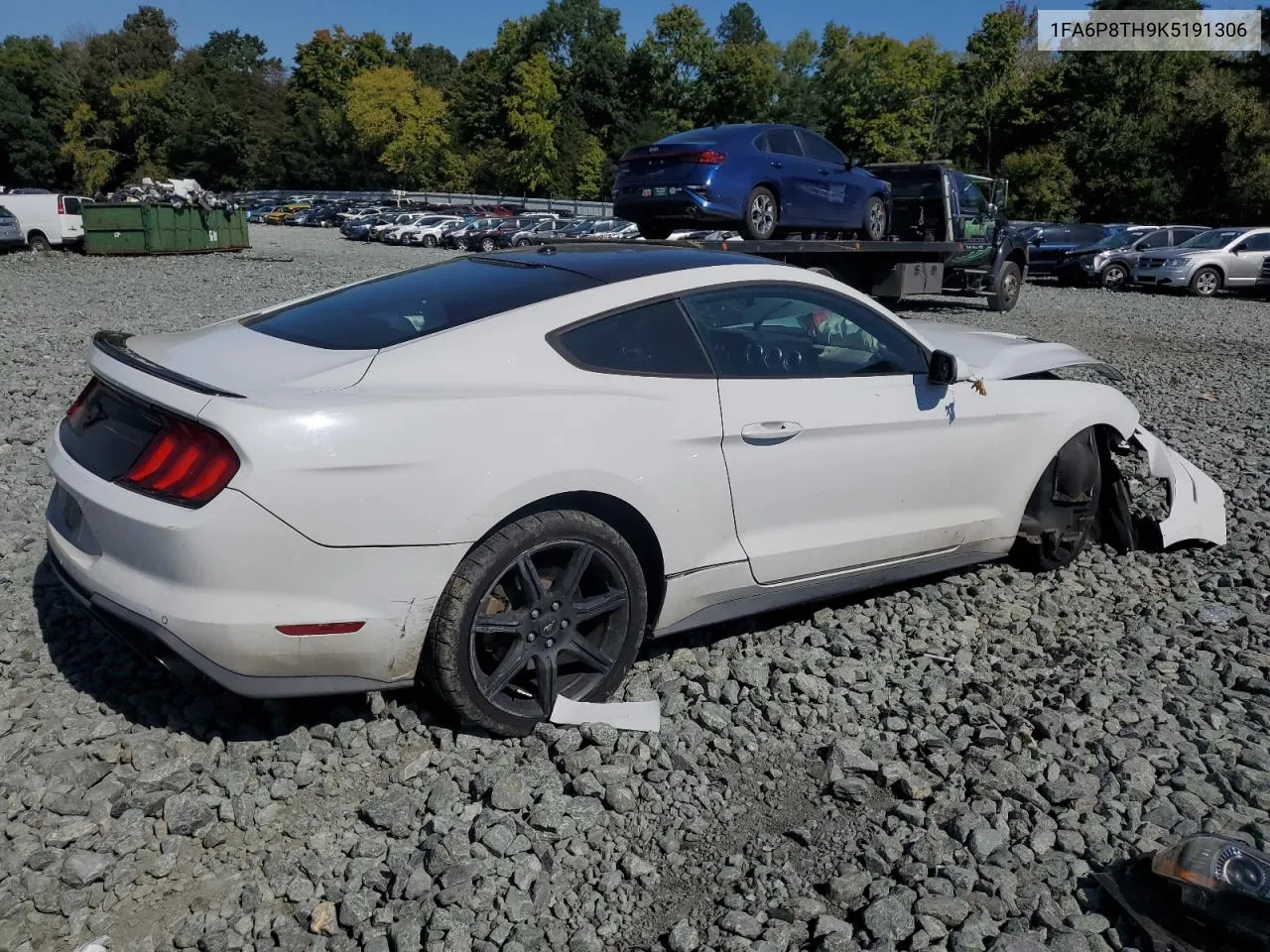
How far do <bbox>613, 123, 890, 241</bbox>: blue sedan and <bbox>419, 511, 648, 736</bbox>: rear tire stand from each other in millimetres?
7956

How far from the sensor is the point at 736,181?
1093 centimetres

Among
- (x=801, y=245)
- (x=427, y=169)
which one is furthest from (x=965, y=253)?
(x=427, y=169)

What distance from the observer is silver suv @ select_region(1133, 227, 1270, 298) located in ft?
73.7

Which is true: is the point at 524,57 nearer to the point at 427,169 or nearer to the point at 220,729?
the point at 427,169

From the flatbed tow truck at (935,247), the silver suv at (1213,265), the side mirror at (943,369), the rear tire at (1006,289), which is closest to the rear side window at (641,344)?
the side mirror at (943,369)

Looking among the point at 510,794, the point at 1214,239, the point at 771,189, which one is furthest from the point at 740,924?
the point at 1214,239

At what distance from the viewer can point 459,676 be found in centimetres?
319

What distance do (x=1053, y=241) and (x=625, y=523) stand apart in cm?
2557

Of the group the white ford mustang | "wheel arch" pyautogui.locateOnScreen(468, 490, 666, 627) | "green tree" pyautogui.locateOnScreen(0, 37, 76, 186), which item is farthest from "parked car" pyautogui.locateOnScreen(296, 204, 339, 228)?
"wheel arch" pyautogui.locateOnScreen(468, 490, 666, 627)

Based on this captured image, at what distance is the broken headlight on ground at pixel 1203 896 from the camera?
244cm

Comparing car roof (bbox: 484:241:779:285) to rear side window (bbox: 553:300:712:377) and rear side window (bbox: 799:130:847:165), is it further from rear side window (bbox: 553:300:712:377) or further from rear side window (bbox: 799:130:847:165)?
rear side window (bbox: 799:130:847:165)

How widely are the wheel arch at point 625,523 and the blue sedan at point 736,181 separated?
779cm

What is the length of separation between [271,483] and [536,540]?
778mm

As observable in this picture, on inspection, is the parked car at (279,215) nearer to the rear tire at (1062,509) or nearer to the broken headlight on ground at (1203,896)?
the rear tire at (1062,509)
